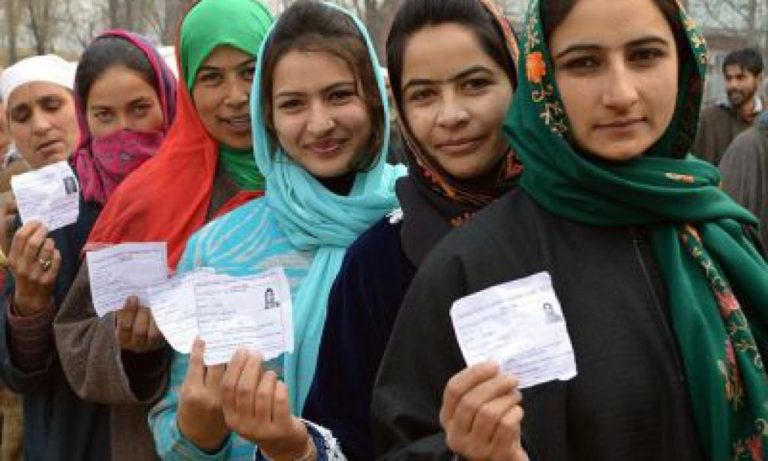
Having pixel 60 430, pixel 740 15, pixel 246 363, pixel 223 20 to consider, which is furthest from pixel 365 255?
pixel 740 15

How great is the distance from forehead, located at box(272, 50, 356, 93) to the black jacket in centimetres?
76

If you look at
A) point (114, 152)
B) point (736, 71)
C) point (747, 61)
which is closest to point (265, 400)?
point (114, 152)

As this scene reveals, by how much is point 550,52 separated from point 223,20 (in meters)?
1.27

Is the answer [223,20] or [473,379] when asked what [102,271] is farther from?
[473,379]

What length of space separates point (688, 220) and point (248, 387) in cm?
96

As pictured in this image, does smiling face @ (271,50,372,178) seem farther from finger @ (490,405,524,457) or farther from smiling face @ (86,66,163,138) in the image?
finger @ (490,405,524,457)

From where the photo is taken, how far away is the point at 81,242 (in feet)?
10.4

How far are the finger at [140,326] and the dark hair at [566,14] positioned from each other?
1.32 m

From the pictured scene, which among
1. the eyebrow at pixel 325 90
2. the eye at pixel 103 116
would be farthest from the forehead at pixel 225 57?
the eye at pixel 103 116

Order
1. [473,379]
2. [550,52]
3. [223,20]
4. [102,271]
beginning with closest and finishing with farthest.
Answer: [473,379] → [550,52] → [102,271] → [223,20]

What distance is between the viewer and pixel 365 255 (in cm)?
232

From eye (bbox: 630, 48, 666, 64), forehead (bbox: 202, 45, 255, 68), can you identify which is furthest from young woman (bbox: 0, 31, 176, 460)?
eye (bbox: 630, 48, 666, 64)

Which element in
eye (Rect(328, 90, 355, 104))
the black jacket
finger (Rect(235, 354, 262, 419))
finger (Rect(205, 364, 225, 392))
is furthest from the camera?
eye (Rect(328, 90, 355, 104))

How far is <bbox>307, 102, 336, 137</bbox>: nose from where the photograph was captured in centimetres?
255
